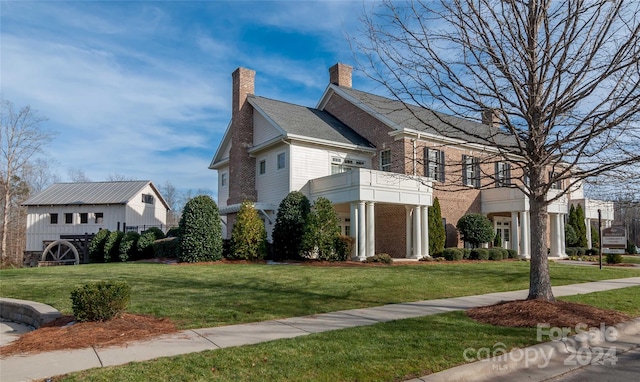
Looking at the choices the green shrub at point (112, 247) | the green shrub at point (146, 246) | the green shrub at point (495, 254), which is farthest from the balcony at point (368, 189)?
the green shrub at point (112, 247)

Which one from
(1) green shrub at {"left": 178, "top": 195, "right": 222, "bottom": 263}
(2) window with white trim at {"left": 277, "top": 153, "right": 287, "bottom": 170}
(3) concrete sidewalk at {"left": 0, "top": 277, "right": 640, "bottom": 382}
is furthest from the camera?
(2) window with white trim at {"left": 277, "top": 153, "right": 287, "bottom": 170}

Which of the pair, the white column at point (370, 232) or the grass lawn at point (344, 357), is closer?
the grass lawn at point (344, 357)

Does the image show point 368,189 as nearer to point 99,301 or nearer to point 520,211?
point 520,211

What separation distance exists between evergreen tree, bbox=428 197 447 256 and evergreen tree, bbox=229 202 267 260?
8301 millimetres

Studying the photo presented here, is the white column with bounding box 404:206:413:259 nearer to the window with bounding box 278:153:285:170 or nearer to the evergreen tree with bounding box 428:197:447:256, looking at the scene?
the evergreen tree with bounding box 428:197:447:256

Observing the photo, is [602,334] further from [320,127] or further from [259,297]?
[320,127]

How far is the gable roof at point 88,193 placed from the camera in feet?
130

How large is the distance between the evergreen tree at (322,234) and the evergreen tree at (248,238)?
2.15m

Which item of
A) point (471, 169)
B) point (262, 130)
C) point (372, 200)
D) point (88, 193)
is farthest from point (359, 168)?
point (88, 193)

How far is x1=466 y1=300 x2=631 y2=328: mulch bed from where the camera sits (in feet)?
24.0

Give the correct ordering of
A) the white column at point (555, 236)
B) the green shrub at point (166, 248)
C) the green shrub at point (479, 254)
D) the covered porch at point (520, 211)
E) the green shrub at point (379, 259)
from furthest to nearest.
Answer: the white column at point (555, 236), the covered porch at point (520, 211), the green shrub at point (479, 254), the green shrub at point (166, 248), the green shrub at point (379, 259)

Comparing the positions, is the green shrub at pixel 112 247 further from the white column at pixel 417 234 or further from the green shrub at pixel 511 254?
the green shrub at pixel 511 254

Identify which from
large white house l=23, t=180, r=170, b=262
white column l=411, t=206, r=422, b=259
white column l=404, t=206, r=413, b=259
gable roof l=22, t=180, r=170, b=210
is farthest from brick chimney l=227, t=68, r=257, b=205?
gable roof l=22, t=180, r=170, b=210

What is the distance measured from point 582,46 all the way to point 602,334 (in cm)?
479
